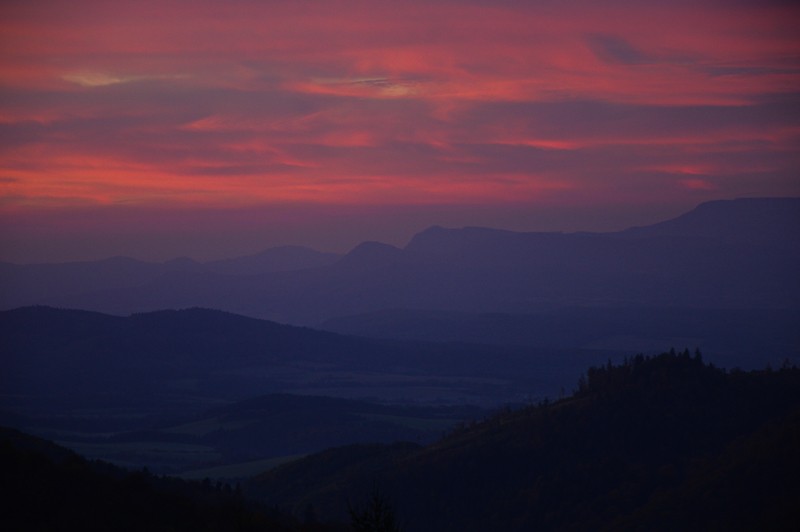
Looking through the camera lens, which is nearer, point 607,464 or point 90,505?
point 90,505

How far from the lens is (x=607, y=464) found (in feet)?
306

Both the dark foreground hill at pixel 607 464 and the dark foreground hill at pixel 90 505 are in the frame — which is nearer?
the dark foreground hill at pixel 90 505

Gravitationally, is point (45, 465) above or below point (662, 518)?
above

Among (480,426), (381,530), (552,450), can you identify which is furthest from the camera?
(480,426)

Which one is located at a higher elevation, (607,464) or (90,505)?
(90,505)

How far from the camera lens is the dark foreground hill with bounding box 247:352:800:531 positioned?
79250 millimetres

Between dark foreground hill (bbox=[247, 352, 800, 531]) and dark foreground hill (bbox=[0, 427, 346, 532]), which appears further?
dark foreground hill (bbox=[247, 352, 800, 531])

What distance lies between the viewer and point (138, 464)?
131 meters

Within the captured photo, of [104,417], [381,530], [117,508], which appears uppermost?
[381,530]

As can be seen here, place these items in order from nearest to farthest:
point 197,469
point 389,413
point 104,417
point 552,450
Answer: point 552,450 → point 197,469 → point 389,413 → point 104,417

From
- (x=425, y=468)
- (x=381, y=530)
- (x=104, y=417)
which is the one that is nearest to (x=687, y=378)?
(x=425, y=468)

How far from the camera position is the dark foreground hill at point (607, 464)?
3120 inches

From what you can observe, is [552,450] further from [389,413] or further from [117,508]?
[389,413]

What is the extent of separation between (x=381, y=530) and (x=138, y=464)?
101553 mm
